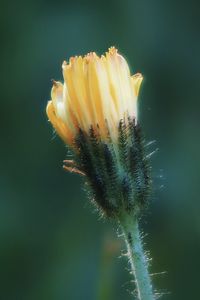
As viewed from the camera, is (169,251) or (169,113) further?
(169,113)

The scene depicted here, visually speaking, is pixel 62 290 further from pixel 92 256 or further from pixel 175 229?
pixel 175 229

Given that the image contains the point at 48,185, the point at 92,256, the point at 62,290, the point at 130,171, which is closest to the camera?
the point at 130,171

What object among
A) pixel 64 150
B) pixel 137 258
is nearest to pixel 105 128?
pixel 137 258

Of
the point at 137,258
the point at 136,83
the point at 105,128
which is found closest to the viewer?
the point at 137,258

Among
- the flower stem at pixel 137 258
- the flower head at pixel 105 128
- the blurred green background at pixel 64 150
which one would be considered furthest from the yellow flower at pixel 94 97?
the blurred green background at pixel 64 150

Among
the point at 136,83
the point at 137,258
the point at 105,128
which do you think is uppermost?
the point at 136,83

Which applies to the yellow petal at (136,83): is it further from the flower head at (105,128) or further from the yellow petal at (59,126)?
the yellow petal at (59,126)

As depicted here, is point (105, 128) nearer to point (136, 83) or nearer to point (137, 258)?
point (136, 83)

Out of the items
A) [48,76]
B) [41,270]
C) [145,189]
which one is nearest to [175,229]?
[41,270]
